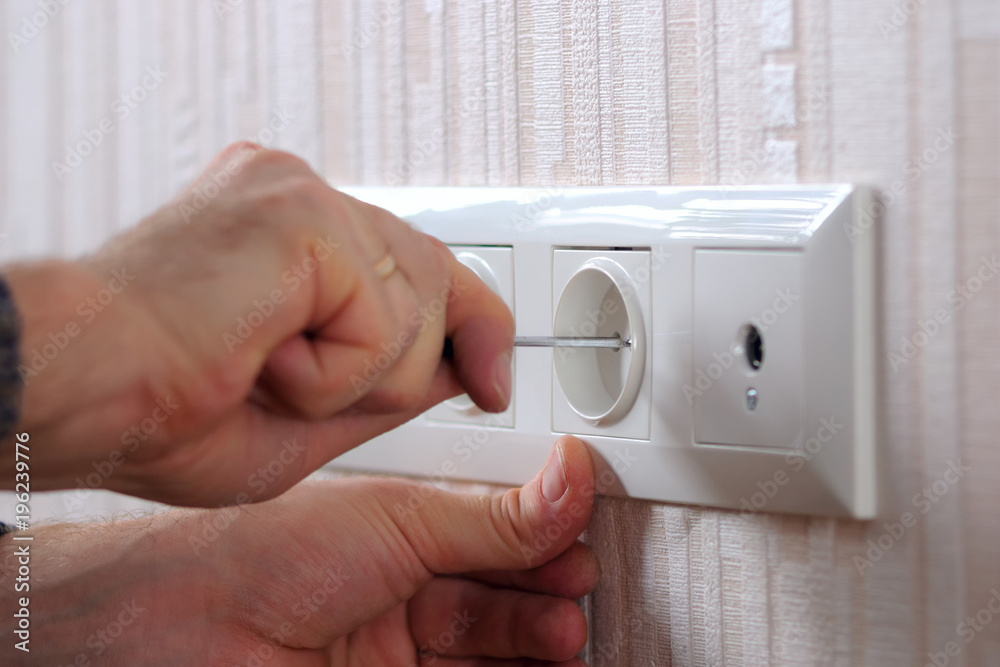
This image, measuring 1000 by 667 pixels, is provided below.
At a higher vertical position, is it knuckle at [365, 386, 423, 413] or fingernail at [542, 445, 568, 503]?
knuckle at [365, 386, 423, 413]

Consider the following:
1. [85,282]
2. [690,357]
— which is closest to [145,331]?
[85,282]

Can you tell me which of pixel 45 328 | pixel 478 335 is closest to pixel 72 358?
pixel 45 328

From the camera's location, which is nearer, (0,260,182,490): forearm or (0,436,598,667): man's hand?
(0,260,182,490): forearm

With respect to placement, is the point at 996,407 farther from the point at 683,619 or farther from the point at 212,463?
the point at 212,463

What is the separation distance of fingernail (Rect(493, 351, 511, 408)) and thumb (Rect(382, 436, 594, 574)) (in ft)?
0.25

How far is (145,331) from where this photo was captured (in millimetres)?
290

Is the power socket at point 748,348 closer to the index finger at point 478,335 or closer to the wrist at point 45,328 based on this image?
the index finger at point 478,335

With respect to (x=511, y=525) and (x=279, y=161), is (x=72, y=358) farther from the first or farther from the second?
(x=511, y=525)

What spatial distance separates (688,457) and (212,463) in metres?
0.20

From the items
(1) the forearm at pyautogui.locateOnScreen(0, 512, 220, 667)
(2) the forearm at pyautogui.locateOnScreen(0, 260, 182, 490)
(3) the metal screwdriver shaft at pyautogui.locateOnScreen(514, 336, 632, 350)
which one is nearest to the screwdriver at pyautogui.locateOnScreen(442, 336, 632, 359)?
(3) the metal screwdriver shaft at pyautogui.locateOnScreen(514, 336, 632, 350)

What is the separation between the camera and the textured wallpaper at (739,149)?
1.13 ft

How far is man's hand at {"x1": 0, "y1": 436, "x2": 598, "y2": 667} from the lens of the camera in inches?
17.7

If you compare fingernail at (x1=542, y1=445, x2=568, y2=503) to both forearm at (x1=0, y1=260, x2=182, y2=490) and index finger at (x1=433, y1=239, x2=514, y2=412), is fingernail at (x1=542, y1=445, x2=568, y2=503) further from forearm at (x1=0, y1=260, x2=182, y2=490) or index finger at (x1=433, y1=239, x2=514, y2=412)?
forearm at (x1=0, y1=260, x2=182, y2=490)

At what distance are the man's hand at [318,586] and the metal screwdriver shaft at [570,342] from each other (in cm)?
8
